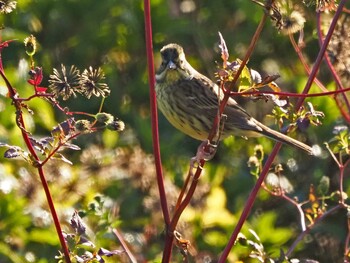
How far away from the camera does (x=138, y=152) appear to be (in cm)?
446

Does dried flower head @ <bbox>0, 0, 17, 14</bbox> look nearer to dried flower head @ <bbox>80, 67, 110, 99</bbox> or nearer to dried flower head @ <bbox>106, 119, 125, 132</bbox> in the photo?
dried flower head @ <bbox>80, 67, 110, 99</bbox>

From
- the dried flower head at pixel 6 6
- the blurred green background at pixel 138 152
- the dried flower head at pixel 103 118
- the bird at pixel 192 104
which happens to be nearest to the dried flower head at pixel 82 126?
the dried flower head at pixel 103 118

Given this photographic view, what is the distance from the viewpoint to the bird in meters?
3.78

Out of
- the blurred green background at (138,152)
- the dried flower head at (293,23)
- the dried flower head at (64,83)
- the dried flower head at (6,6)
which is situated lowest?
the blurred green background at (138,152)

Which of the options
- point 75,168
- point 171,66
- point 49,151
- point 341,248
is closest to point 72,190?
point 75,168

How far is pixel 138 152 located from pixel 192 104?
48 cm

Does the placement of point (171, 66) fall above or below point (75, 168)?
above

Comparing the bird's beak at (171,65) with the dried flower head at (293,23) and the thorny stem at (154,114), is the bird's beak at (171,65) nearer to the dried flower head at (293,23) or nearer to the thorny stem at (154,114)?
the dried flower head at (293,23)

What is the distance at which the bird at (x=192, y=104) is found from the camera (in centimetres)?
378

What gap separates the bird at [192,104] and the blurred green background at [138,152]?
0.34 meters

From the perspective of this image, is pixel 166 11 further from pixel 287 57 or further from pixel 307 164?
pixel 307 164

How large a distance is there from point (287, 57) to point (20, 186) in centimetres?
226

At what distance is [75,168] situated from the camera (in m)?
4.18

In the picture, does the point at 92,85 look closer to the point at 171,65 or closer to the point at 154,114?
the point at 154,114
